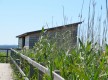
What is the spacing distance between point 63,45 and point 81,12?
1118mm

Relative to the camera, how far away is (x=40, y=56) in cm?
714

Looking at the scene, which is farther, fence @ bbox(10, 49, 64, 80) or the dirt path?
the dirt path

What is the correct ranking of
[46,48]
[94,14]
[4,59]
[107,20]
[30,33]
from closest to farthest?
[107,20], [94,14], [46,48], [4,59], [30,33]

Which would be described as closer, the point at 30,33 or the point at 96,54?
the point at 96,54

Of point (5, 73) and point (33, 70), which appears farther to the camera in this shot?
point (5, 73)

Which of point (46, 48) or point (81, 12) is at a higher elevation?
point (81, 12)

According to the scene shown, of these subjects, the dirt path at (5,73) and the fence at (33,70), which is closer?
the fence at (33,70)

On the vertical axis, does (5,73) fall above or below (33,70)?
below

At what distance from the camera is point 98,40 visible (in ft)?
12.6

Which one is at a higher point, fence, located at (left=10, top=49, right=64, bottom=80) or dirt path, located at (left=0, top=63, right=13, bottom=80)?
fence, located at (left=10, top=49, right=64, bottom=80)

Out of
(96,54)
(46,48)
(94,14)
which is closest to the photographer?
→ (94,14)

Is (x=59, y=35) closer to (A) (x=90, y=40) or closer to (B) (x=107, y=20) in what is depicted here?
(A) (x=90, y=40)

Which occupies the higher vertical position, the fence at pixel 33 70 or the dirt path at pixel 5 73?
the fence at pixel 33 70

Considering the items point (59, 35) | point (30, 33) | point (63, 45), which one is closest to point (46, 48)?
point (59, 35)
